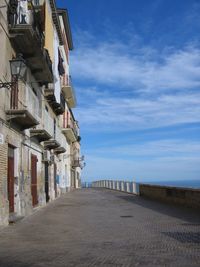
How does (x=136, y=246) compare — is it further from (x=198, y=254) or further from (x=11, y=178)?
(x=11, y=178)

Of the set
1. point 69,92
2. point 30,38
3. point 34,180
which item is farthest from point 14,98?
point 69,92

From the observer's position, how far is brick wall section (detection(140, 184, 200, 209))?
1850cm

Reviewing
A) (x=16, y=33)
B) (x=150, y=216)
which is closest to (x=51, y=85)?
(x=16, y=33)

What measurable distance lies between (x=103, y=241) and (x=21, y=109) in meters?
6.52

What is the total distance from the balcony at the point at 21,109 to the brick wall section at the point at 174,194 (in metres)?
7.15

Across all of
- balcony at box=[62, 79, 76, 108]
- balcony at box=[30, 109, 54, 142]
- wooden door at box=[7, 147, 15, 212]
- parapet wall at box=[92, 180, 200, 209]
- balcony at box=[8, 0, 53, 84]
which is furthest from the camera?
balcony at box=[62, 79, 76, 108]

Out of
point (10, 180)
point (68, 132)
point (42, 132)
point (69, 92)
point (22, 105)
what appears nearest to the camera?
point (10, 180)

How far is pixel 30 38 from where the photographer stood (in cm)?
1616

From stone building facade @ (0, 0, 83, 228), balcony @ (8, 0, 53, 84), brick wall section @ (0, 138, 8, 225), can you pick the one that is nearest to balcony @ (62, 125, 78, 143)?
stone building facade @ (0, 0, 83, 228)

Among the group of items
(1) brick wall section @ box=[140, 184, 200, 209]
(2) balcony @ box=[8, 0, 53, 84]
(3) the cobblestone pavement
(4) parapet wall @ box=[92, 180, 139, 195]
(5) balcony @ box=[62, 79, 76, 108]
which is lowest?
(3) the cobblestone pavement

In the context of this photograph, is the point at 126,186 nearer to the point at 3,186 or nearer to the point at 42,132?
the point at 42,132

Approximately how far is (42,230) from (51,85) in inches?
571

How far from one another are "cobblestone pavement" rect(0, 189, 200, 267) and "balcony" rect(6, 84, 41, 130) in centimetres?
354

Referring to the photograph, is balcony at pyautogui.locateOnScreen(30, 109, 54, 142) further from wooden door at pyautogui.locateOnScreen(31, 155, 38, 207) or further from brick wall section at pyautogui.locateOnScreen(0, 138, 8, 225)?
brick wall section at pyautogui.locateOnScreen(0, 138, 8, 225)
